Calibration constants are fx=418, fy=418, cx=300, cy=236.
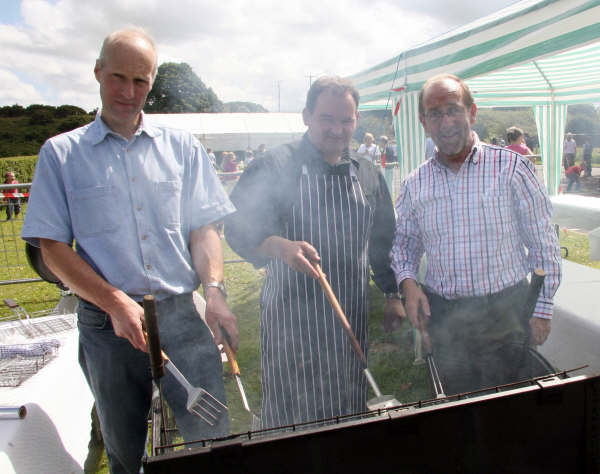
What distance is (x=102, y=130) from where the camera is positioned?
142 centimetres

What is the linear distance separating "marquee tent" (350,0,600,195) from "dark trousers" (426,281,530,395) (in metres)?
1.56

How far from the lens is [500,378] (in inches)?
67.6

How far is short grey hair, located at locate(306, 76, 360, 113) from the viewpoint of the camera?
162 cm

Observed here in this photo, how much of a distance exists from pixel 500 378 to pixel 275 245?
1.07 m

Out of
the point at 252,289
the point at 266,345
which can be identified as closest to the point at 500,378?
the point at 266,345

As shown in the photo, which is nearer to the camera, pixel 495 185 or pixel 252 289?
pixel 495 185

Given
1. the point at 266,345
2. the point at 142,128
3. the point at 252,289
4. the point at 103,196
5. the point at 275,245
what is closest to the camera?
the point at 103,196

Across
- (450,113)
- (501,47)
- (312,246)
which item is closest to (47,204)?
(312,246)

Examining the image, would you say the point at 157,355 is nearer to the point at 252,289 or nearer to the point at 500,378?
the point at 500,378

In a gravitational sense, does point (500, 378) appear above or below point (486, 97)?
below

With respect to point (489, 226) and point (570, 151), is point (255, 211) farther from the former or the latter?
point (570, 151)

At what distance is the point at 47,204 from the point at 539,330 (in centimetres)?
188

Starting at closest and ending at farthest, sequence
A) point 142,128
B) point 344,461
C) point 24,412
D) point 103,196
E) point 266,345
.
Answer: point 344,461, point 103,196, point 142,128, point 24,412, point 266,345

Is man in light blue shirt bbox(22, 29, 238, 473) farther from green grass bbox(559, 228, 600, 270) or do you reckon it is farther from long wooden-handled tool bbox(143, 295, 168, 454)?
green grass bbox(559, 228, 600, 270)
